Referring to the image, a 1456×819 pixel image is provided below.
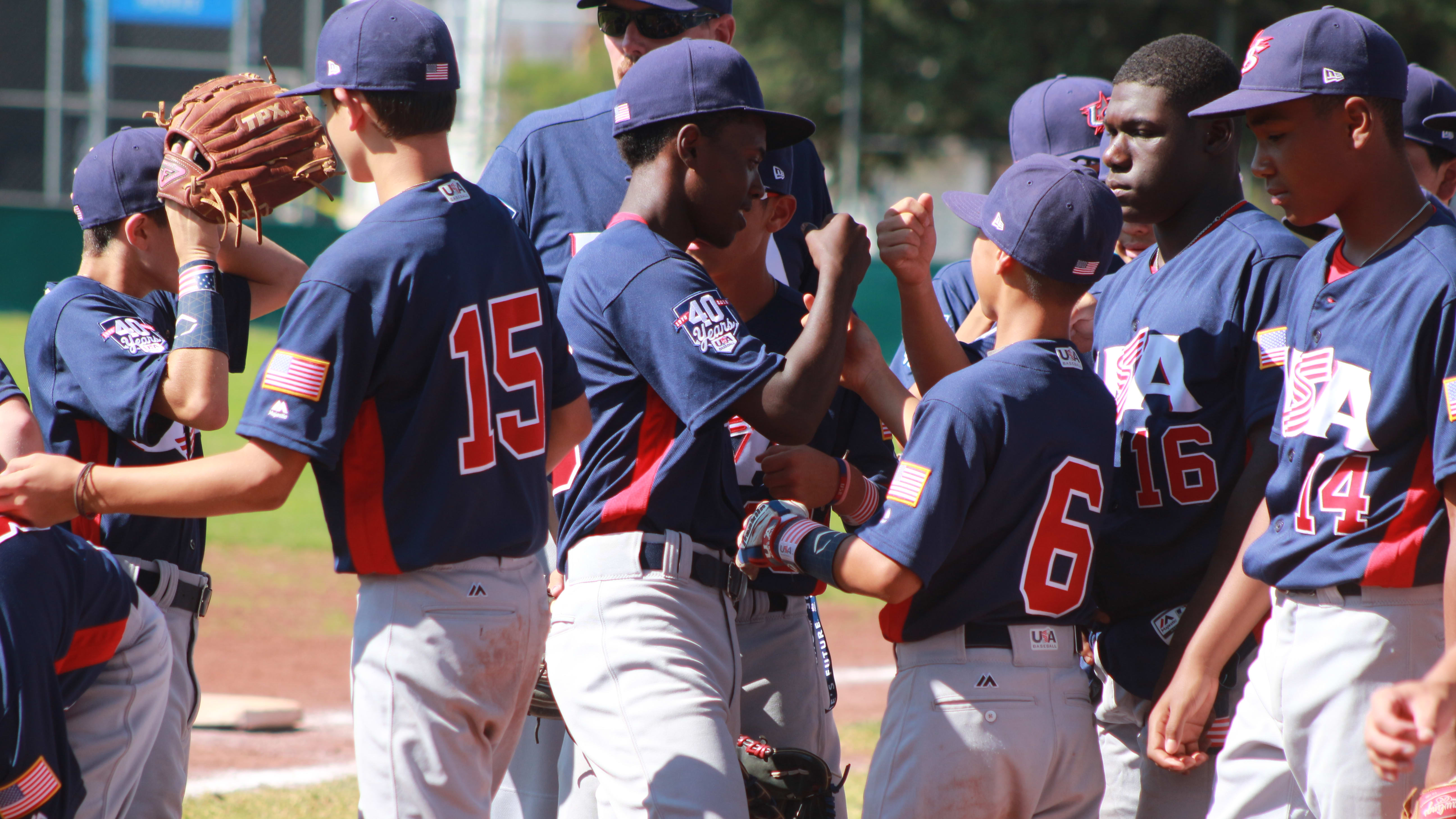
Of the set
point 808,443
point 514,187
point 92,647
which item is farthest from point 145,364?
point 808,443

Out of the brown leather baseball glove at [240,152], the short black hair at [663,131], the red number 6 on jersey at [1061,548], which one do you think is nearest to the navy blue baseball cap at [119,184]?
the brown leather baseball glove at [240,152]

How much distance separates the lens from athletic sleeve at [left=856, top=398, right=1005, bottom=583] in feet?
9.50

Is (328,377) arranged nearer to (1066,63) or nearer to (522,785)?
(522,785)

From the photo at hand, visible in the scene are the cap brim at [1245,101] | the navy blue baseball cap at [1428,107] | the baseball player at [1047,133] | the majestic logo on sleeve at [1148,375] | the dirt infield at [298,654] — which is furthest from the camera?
the dirt infield at [298,654]

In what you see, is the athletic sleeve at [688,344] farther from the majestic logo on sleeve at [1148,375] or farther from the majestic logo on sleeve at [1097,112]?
the majestic logo on sleeve at [1097,112]

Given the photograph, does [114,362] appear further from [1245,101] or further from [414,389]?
[1245,101]

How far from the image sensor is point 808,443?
3598mm

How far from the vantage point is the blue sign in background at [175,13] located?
2652 cm

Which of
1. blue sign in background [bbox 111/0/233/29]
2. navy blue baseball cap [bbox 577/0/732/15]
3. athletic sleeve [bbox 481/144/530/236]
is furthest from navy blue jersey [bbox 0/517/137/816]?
blue sign in background [bbox 111/0/233/29]

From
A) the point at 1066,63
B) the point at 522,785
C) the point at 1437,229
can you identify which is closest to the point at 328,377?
the point at 522,785

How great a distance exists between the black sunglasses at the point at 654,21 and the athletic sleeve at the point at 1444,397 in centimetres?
232

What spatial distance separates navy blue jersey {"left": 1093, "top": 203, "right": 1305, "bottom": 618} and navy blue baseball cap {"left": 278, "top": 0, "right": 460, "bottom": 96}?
182cm

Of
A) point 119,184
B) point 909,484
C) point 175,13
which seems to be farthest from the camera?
point 175,13

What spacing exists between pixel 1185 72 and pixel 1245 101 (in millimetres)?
622
